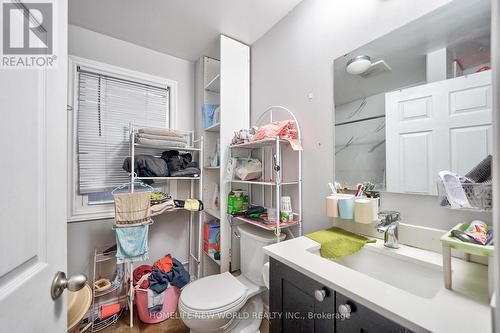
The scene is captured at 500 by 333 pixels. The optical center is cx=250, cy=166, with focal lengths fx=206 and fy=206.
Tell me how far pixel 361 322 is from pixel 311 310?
0.20 metres

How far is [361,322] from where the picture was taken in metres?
0.62

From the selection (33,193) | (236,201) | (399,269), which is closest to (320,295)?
(399,269)

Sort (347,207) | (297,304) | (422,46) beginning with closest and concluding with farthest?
(297,304), (422,46), (347,207)

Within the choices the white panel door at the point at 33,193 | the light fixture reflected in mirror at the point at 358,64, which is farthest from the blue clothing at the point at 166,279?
the light fixture reflected in mirror at the point at 358,64

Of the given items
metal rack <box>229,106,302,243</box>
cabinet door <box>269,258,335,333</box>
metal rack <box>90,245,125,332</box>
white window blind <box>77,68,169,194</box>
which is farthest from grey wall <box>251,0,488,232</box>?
metal rack <box>90,245,125,332</box>

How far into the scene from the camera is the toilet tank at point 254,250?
4.78ft

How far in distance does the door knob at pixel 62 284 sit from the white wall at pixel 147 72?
5.12ft

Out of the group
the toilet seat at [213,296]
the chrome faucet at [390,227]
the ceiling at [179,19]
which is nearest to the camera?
the chrome faucet at [390,227]

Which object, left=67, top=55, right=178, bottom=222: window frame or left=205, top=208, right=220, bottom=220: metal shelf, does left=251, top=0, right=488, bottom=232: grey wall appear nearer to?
left=205, top=208, right=220, bottom=220: metal shelf

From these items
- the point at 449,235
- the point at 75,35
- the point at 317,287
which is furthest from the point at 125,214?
the point at 449,235

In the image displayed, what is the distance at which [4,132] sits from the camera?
1.31ft

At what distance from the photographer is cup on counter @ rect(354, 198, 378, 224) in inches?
39.2

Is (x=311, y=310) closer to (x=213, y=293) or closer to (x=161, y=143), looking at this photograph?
(x=213, y=293)

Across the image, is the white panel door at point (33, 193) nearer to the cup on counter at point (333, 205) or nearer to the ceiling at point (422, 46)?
the cup on counter at point (333, 205)
